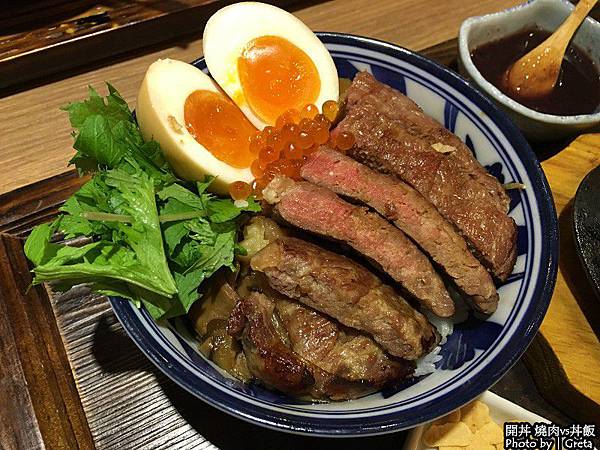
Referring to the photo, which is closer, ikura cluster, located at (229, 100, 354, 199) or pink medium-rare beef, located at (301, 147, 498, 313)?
pink medium-rare beef, located at (301, 147, 498, 313)

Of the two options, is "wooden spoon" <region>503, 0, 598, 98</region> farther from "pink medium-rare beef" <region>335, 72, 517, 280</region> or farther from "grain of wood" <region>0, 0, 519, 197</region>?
"pink medium-rare beef" <region>335, 72, 517, 280</region>

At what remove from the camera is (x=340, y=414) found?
61.4 inches

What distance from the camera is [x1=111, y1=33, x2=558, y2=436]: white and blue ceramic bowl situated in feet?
4.98

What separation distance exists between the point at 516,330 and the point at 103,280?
1223 millimetres

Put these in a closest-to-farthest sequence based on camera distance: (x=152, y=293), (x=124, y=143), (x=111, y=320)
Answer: (x=152, y=293), (x=124, y=143), (x=111, y=320)

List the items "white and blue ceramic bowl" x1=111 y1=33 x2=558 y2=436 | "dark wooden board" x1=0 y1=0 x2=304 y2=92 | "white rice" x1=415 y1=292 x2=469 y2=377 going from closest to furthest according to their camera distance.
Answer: "white and blue ceramic bowl" x1=111 y1=33 x2=558 y2=436
"white rice" x1=415 y1=292 x2=469 y2=377
"dark wooden board" x1=0 y1=0 x2=304 y2=92

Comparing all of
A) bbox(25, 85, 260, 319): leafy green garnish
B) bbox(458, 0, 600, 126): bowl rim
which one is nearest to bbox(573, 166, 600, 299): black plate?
bbox(458, 0, 600, 126): bowl rim

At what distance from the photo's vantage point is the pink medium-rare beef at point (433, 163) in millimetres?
1812

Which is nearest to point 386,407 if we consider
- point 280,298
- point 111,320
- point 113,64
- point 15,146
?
point 280,298

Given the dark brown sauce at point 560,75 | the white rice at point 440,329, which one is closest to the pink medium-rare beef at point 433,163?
the white rice at point 440,329

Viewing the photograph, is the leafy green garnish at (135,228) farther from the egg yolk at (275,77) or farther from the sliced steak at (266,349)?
the egg yolk at (275,77)

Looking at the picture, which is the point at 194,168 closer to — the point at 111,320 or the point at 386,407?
the point at 111,320

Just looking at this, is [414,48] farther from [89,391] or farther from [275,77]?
[89,391]

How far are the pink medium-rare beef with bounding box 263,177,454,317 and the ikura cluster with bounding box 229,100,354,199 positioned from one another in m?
0.18
